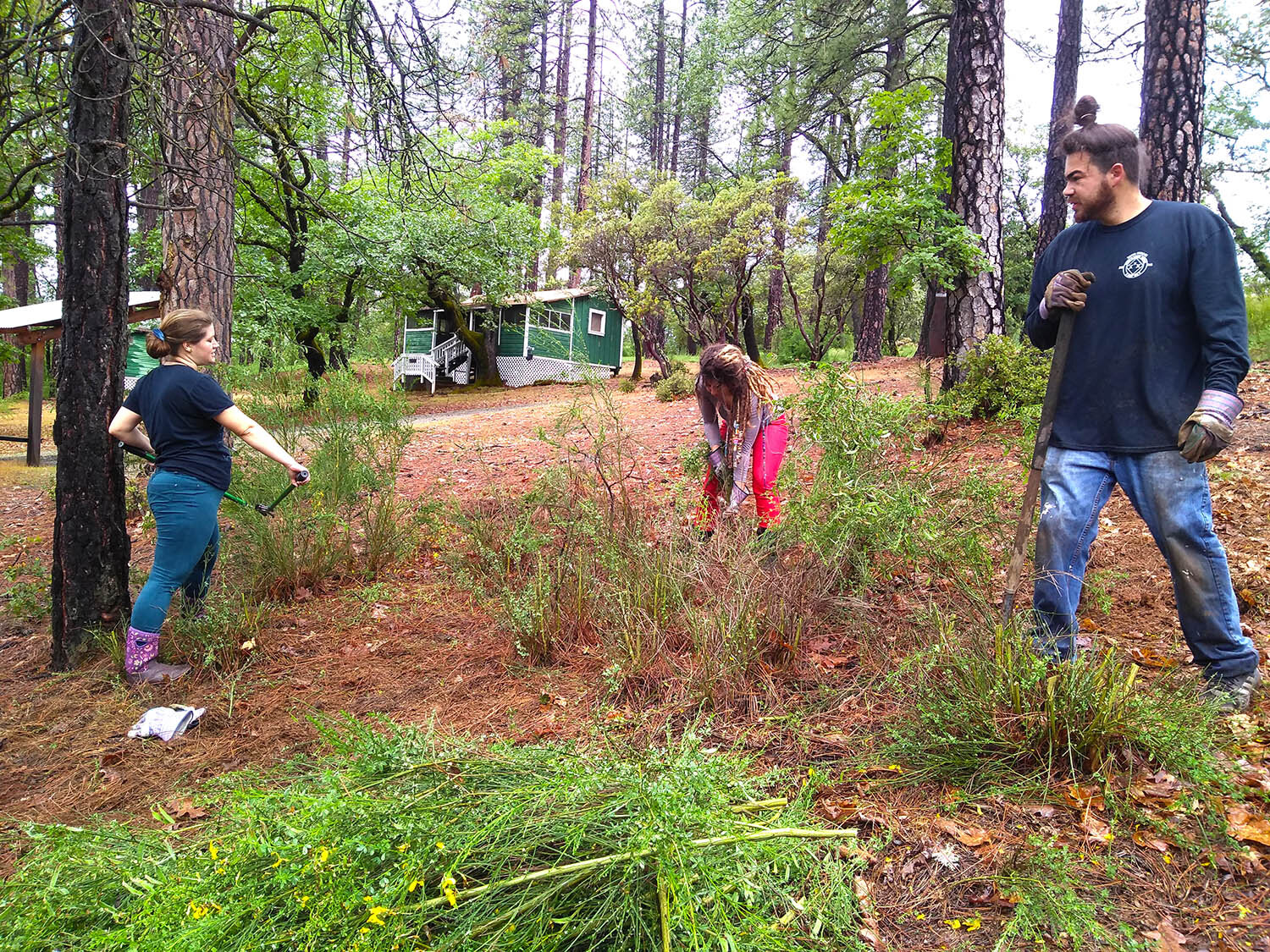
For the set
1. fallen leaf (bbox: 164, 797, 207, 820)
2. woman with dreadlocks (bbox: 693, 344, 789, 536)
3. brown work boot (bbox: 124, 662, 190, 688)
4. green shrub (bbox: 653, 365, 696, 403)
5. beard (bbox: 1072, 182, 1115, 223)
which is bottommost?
fallen leaf (bbox: 164, 797, 207, 820)

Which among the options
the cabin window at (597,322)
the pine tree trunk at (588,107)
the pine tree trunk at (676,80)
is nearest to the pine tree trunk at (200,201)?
the pine tree trunk at (588,107)

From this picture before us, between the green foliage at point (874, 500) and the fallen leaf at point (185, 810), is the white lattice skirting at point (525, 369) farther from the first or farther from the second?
the fallen leaf at point (185, 810)

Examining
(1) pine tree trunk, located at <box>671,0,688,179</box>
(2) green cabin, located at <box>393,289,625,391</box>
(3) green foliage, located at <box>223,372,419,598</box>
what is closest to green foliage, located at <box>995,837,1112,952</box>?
(3) green foliage, located at <box>223,372,419,598</box>

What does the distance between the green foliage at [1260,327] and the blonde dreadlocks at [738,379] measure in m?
8.00

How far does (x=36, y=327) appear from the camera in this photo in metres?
9.42

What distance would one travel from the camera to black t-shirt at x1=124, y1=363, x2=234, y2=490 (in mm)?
3846

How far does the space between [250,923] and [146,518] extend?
6.19 m

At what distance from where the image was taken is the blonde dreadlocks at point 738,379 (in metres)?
4.32

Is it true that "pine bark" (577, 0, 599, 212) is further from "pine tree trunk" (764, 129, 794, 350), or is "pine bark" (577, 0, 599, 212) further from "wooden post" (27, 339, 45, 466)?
"wooden post" (27, 339, 45, 466)

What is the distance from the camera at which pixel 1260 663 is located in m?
3.09

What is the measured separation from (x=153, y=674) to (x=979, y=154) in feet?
24.4

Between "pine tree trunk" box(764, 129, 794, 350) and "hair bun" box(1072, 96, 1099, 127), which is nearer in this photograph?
"hair bun" box(1072, 96, 1099, 127)

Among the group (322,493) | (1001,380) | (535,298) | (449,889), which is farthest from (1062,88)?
(449,889)

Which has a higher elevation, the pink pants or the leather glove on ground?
the pink pants
